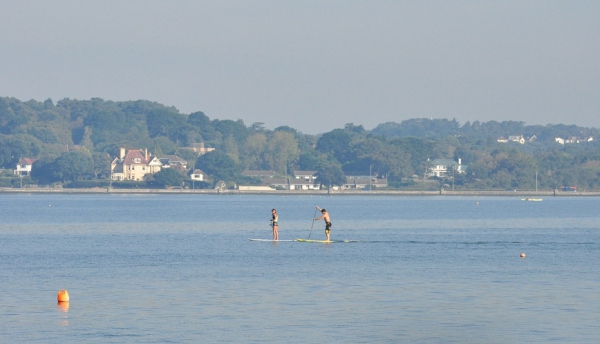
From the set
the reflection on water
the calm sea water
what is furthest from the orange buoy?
the calm sea water

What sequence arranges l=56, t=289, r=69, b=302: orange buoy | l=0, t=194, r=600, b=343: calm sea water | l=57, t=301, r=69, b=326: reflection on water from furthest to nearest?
l=56, t=289, r=69, b=302: orange buoy → l=57, t=301, r=69, b=326: reflection on water → l=0, t=194, r=600, b=343: calm sea water

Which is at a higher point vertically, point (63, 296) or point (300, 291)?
point (63, 296)

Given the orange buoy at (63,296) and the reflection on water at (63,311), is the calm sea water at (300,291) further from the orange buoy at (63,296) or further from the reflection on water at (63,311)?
the orange buoy at (63,296)

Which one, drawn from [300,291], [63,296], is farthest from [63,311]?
[300,291]

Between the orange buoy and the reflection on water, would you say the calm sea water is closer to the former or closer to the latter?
the reflection on water

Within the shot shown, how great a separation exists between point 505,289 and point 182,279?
10823mm

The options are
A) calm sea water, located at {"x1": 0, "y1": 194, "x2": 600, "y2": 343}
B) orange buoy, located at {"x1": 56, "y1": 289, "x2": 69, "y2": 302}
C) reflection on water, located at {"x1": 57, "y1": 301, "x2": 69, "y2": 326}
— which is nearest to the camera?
calm sea water, located at {"x1": 0, "y1": 194, "x2": 600, "y2": 343}

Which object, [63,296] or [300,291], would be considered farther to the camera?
[300,291]

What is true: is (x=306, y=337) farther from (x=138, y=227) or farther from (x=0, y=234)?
(x=138, y=227)

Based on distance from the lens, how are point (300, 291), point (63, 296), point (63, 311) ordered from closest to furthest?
1. point (63, 311)
2. point (63, 296)
3. point (300, 291)

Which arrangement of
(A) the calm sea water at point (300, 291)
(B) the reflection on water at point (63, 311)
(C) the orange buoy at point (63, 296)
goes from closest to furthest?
(A) the calm sea water at point (300, 291) → (B) the reflection on water at point (63, 311) → (C) the orange buoy at point (63, 296)

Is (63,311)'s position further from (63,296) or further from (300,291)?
(300,291)

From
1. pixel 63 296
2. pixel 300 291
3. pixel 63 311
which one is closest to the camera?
pixel 63 311

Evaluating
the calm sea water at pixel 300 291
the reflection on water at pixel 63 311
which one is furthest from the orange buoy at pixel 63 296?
the calm sea water at pixel 300 291
